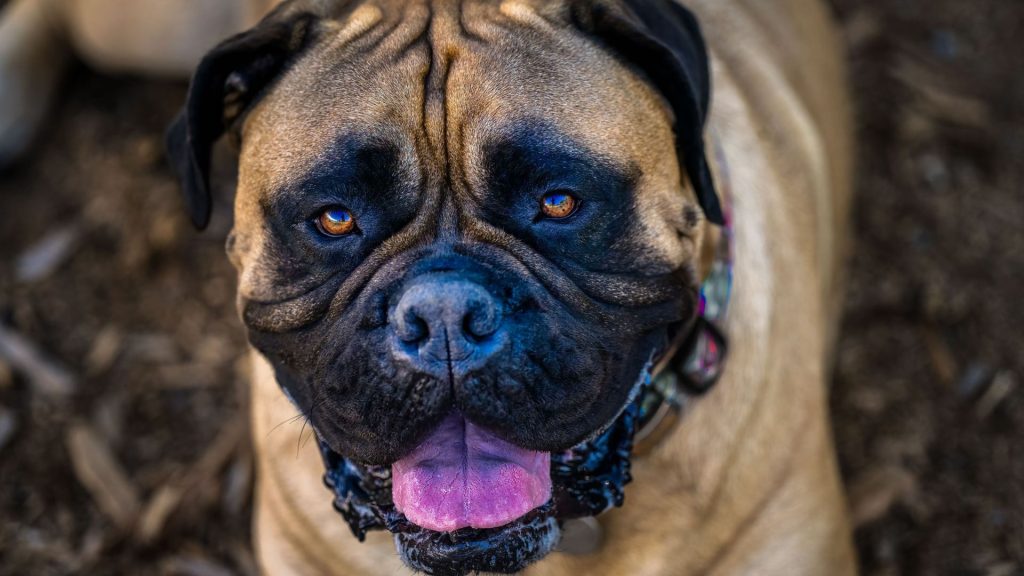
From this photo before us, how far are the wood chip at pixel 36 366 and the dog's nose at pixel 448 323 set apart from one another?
1.85 metres

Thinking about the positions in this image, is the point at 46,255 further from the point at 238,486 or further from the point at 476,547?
the point at 476,547

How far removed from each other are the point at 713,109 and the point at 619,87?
0.59 m

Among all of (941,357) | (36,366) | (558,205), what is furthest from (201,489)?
(941,357)

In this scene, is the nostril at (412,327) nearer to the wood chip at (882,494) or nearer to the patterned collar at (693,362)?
the patterned collar at (693,362)

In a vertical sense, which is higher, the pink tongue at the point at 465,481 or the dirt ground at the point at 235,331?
the pink tongue at the point at 465,481

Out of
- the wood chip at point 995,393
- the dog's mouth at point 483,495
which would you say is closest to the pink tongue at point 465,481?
the dog's mouth at point 483,495

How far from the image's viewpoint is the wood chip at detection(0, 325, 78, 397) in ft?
10.6

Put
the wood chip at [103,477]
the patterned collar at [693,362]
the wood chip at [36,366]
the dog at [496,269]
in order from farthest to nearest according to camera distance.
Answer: the wood chip at [36,366] → the wood chip at [103,477] → the patterned collar at [693,362] → the dog at [496,269]

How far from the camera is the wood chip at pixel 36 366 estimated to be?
3.23 meters

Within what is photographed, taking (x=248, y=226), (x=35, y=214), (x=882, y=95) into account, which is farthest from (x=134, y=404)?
(x=882, y=95)

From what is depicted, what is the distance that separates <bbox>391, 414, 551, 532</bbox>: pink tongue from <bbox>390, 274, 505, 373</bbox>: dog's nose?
18 centimetres

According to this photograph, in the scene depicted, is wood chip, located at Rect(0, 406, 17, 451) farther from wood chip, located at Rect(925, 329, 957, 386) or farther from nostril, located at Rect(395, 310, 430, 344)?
wood chip, located at Rect(925, 329, 957, 386)

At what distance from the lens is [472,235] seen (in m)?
1.90

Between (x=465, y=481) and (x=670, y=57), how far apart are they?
2.59 feet
